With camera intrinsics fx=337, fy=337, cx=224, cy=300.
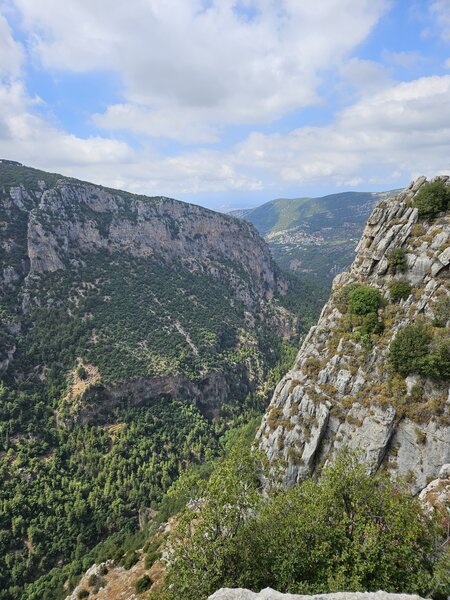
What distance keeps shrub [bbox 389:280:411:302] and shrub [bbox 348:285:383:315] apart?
1.63m

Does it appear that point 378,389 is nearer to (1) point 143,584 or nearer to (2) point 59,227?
(1) point 143,584

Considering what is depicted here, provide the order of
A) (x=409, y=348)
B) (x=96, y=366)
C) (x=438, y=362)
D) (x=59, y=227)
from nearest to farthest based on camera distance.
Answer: (x=438, y=362)
(x=409, y=348)
(x=96, y=366)
(x=59, y=227)

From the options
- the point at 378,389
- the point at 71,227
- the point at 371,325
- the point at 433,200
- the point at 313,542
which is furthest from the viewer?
the point at 71,227

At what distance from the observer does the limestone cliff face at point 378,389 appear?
1432 inches

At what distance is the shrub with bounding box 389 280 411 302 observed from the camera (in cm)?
4509

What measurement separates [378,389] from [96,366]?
9792 cm

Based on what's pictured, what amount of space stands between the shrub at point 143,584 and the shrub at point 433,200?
195 ft

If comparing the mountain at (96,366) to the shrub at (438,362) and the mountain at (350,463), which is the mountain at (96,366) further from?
the shrub at (438,362)

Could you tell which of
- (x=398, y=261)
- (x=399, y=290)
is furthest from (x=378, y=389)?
(x=398, y=261)

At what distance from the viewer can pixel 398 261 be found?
46.9 m

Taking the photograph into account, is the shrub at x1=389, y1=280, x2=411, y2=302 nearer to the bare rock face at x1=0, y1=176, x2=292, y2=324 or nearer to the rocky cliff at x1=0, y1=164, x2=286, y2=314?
the bare rock face at x1=0, y1=176, x2=292, y2=324

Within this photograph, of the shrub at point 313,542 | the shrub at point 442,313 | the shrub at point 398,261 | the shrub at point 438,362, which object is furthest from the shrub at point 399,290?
the shrub at point 313,542

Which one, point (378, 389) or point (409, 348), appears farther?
point (378, 389)

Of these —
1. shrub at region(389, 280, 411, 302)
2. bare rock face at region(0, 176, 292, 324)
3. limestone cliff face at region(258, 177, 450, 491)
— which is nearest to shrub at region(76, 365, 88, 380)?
bare rock face at region(0, 176, 292, 324)
